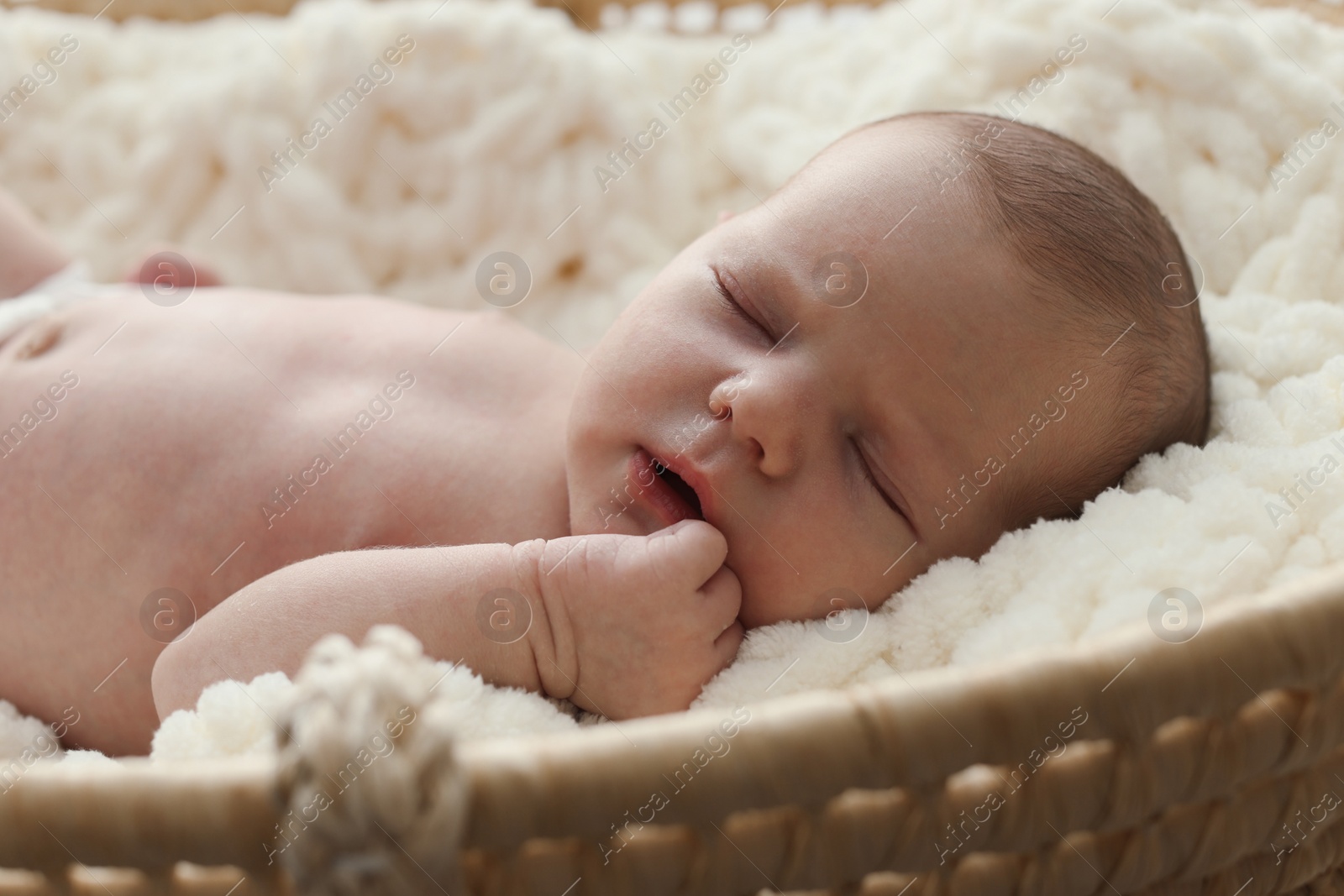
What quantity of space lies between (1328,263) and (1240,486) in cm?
42

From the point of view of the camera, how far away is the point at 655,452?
925 millimetres

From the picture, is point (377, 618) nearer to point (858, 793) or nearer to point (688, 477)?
point (688, 477)

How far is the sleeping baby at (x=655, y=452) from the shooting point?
879 mm

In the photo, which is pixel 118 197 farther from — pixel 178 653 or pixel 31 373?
pixel 178 653

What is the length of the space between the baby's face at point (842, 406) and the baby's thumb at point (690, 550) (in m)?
0.03

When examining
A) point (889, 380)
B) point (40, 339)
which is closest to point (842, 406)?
point (889, 380)

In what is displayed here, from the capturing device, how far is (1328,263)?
3.77 ft

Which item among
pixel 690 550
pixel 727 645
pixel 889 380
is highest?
pixel 889 380

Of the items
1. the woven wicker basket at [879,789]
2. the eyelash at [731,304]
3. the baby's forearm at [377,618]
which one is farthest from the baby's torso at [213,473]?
the woven wicker basket at [879,789]

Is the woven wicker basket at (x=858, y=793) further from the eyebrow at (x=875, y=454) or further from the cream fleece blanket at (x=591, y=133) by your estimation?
the cream fleece blanket at (x=591, y=133)

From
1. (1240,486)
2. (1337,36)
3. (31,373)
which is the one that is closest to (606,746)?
(1240,486)

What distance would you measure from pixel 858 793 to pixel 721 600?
1.14 feet

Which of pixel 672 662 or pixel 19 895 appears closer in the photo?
pixel 19 895

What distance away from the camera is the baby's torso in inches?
40.1
